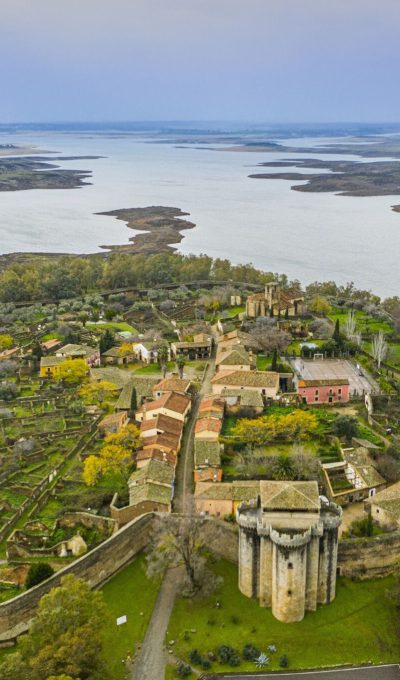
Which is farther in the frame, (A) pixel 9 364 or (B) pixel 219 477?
(A) pixel 9 364

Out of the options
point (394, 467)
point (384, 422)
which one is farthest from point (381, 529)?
point (384, 422)

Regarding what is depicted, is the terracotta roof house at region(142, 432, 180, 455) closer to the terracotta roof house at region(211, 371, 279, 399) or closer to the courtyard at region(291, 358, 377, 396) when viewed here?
the terracotta roof house at region(211, 371, 279, 399)

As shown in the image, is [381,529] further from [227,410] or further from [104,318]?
[104,318]

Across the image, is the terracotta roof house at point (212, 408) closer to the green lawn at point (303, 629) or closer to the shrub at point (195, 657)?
the green lawn at point (303, 629)

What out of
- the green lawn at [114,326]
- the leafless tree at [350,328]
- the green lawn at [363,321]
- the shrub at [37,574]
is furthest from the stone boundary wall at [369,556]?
the green lawn at [114,326]

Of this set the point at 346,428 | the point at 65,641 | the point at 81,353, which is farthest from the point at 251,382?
the point at 65,641

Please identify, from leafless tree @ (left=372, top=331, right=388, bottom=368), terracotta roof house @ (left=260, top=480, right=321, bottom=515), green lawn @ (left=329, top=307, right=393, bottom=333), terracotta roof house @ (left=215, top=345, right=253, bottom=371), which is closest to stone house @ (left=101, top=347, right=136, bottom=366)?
terracotta roof house @ (left=215, top=345, right=253, bottom=371)
